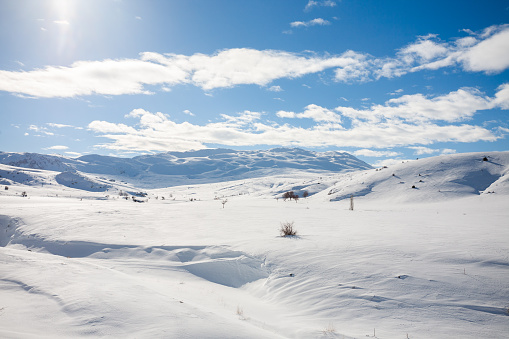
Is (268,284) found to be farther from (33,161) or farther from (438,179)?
(33,161)

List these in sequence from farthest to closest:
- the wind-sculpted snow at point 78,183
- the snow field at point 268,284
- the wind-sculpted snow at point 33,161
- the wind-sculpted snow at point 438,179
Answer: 1. the wind-sculpted snow at point 33,161
2. the wind-sculpted snow at point 78,183
3. the wind-sculpted snow at point 438,179
4. the snow field at point 268,284

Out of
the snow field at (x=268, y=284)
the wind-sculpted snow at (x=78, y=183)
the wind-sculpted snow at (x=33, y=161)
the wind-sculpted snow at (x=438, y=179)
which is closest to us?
the snow field at (x=268, y=284)

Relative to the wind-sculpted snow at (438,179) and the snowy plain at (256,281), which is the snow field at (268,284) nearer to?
the snowy plain at (256,281)

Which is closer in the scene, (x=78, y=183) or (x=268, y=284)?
(x=268, y=284)

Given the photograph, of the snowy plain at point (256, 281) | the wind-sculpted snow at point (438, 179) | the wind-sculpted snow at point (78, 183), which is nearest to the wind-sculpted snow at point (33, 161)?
the wind-sculpted snow at point (78, 183)

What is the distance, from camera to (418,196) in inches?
888

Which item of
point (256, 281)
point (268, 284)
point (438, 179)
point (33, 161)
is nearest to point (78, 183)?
point (438, 179)

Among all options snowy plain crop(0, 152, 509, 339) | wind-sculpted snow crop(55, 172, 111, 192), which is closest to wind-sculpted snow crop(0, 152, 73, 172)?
wind-sculpted snow crop(55, 172, 111, 192)

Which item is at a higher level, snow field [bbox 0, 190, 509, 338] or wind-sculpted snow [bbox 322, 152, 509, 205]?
wind-sculpted snow [bbox 322, 152, 509, 205]

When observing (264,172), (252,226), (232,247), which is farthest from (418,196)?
(264,172)

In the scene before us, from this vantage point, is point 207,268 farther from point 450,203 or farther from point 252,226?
point 450,203

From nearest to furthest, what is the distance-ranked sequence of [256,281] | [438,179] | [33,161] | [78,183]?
[256,281] < [438,179] < [78,183] < [33,161]

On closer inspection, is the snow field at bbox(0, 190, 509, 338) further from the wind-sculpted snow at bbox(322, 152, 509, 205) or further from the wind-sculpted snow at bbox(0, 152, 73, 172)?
the wind-sculpted snow at bbox(0, 152, 73, 172)

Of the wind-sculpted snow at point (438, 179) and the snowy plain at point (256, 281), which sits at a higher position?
the wind-sculpted snow at point (438, 179)
